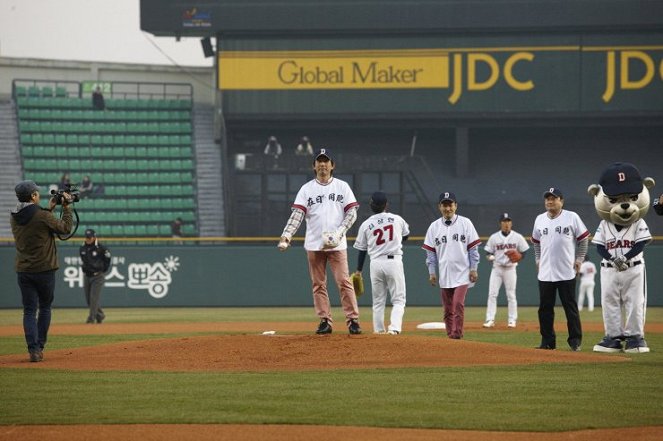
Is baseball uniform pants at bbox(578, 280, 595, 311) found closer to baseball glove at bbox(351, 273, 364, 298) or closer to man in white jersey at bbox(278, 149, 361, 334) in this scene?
baseball glove at bbox(351, 273, 364, 298)

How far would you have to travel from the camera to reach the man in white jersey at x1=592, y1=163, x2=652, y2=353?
13.3m

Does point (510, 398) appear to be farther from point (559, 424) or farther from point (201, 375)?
point (201, 375)

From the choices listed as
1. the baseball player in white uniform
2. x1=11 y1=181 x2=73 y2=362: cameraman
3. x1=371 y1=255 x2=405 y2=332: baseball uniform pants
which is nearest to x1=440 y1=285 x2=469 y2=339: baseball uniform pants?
x1=371 y1=255 x2=405 y2=332: baseball uniform pants

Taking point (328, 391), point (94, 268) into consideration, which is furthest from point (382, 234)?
point (94, 268)

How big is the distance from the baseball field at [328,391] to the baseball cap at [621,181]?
192cm

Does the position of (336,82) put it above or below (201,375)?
above

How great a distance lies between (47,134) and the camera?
128ft

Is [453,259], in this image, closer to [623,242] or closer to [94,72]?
[623,242]

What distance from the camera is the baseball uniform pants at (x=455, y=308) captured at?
1491 centimetres

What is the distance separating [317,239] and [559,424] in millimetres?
5143

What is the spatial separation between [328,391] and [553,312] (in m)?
5.04

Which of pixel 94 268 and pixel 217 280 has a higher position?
pixel 94 268

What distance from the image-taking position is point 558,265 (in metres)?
14.2

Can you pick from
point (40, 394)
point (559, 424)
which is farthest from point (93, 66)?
point (559, 424)
